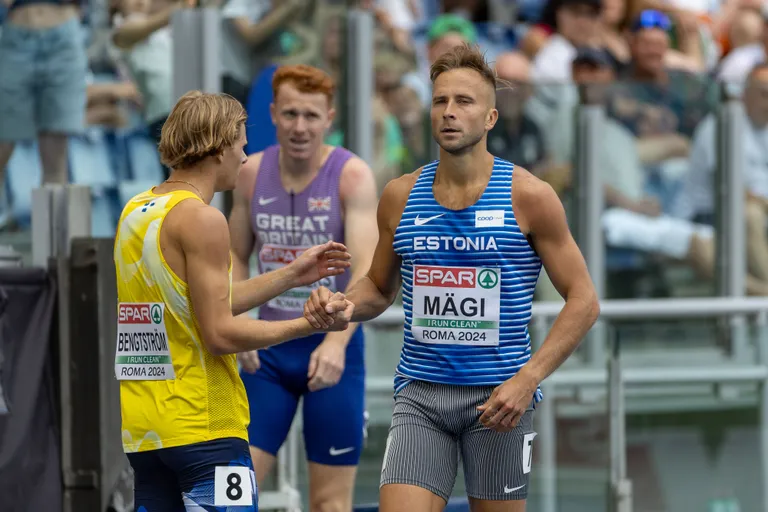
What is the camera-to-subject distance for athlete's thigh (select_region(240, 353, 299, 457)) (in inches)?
238

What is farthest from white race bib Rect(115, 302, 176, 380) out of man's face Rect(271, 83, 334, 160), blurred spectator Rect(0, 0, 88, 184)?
blurred spectator Rect(0, 0, 88, 184)

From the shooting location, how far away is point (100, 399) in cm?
624

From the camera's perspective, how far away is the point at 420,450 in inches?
192

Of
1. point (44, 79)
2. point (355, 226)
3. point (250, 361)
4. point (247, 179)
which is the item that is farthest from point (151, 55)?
point (250, 361)

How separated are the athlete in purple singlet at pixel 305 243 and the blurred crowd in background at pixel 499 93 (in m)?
0.79

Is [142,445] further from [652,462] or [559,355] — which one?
[652,462]

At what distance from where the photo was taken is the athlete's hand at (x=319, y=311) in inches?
181

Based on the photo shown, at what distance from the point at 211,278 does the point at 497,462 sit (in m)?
1.26

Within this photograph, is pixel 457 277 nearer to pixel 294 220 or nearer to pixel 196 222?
pixel 196 222

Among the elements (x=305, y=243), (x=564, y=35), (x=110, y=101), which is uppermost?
(x=564, y=35)

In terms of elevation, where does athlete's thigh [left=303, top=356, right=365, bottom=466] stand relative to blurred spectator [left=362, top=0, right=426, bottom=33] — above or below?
below

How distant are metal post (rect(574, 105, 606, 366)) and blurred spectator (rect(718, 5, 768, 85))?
2625mm

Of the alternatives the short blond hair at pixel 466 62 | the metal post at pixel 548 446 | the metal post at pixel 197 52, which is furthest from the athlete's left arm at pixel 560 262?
the metal post at pixel 548 446

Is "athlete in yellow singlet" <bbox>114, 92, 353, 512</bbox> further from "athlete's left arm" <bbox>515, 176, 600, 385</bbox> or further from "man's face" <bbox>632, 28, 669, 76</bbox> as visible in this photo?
"man's face" <bbox>632, 28, 669, 76</bbox>
